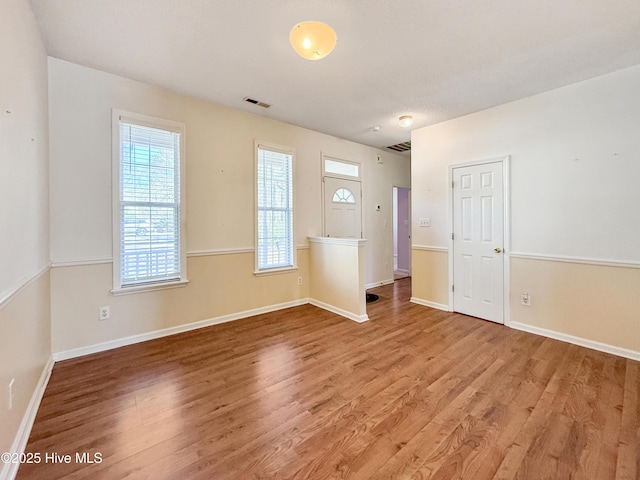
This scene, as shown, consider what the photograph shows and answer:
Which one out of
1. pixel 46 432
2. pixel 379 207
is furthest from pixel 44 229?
pixel 379 207

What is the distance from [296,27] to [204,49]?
3.04ft

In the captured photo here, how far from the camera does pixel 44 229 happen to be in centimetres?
224

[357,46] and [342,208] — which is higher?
[357,46]

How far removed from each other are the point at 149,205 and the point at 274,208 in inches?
60.9

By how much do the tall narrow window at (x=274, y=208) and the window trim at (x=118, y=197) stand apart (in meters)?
0.95

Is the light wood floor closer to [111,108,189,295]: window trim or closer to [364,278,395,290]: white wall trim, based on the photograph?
[111,108,189,295]: window trim

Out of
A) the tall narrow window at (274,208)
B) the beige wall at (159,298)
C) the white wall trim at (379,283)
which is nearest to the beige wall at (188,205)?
the beige wall at (159,298)

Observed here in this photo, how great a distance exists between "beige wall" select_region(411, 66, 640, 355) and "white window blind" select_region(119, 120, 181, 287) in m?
3.74

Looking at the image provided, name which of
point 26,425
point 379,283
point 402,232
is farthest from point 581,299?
point 26,425

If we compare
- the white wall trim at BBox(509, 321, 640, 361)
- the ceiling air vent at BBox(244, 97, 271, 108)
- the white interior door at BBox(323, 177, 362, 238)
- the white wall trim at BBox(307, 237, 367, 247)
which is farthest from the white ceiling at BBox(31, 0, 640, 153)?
the white wall trim at BBox(509, 321, 640, 361)

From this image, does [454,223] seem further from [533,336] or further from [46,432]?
[46,432]

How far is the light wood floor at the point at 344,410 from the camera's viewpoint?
142cm

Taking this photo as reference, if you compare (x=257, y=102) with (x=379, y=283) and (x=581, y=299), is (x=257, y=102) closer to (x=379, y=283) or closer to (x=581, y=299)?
(x=379, y=283)

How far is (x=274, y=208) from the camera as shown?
13.0ft
